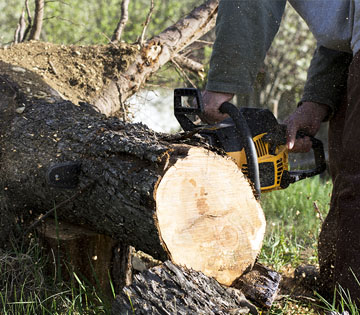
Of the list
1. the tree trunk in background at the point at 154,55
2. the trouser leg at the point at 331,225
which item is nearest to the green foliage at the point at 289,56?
the tree trunk in background at the point at 154,55

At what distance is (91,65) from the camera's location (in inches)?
145

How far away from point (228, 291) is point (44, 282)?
3.15 ft

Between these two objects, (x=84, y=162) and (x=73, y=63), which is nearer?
(x=84, y=162)

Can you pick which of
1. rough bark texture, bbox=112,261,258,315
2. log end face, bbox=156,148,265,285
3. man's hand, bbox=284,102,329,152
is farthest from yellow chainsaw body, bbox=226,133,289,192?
rough bark texture, bbox=112,261,258,315

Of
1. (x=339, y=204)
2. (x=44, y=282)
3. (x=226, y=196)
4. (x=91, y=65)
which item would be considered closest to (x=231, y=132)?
(x=226, y=196)

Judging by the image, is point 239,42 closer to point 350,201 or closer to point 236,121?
point 236,121

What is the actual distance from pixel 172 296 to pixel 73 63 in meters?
2.55

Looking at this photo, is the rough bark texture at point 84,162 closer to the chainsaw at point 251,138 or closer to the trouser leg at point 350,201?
the chainsaw at point 251,138

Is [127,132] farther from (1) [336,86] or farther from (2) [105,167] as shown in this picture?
(1) [336,86]

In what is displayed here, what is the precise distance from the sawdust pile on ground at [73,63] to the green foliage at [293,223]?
1.86m

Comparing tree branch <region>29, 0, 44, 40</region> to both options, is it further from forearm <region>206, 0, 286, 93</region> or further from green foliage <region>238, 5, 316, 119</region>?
green foliage <region>238, 5, 316, 119</region>

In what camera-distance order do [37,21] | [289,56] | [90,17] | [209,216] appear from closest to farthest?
1. [209,216]
2. [37,21]
3. [289,56]
4. [90,17]

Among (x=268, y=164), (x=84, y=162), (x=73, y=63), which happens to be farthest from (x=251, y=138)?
(x=73, y=63)

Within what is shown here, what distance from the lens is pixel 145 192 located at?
5.79 feet
